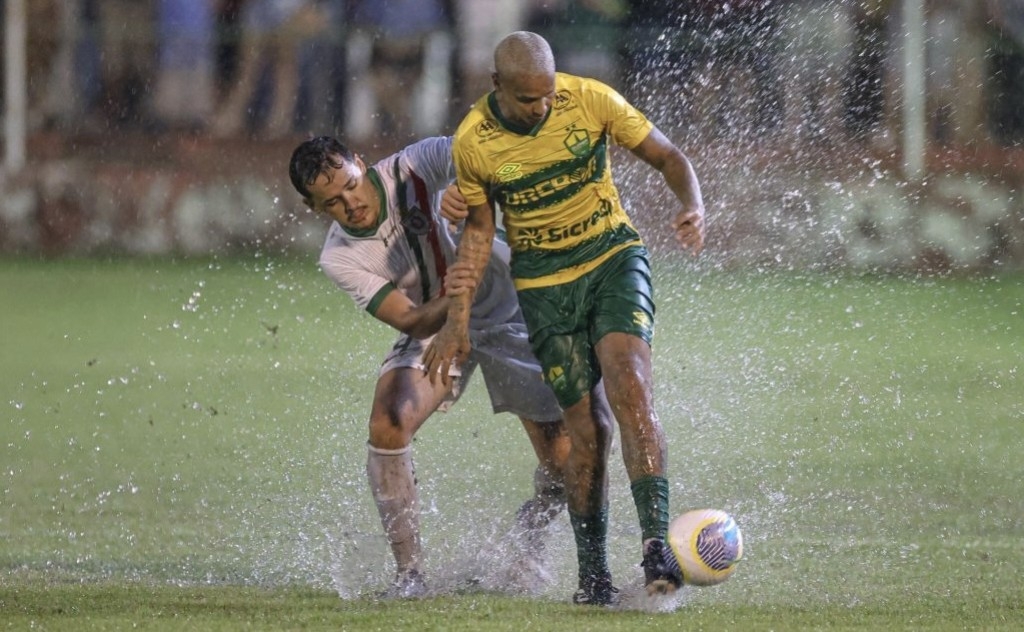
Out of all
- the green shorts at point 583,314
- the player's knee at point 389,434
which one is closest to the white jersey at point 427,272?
the player's knee at point 389,434

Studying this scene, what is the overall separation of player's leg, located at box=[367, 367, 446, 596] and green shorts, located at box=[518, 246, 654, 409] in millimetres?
500

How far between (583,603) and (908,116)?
35.4 ft

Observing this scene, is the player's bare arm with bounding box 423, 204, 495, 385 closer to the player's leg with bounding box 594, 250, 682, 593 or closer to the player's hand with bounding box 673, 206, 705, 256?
the player's leg with bounding box 594, 250, 682, 593

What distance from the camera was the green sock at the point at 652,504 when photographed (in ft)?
17.3

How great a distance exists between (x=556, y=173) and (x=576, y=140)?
13 centimetres

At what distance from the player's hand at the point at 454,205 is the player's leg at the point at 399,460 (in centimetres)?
65

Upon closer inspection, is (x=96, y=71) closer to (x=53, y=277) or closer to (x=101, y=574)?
(x=53, y=277)

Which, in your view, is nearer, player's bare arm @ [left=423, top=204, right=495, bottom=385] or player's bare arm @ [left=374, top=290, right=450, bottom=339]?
player's bare arm @ [left=423, top=204, right=495, bottom=385]

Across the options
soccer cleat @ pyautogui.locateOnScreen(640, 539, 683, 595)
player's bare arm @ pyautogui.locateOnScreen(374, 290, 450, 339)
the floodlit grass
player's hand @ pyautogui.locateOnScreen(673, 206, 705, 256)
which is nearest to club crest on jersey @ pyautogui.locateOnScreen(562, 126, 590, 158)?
player's hand @ pyautogui.locateOnScreen(673, 206, 705, 256)

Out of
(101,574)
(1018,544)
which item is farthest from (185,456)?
(1018,544)

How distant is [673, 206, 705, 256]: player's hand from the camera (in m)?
5.49

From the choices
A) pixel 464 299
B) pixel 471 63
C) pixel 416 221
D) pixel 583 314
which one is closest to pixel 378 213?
pixel 416 221

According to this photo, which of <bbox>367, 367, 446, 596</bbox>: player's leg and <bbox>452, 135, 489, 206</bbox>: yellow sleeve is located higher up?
<bbox>452, 135, 489, 206</bbox>: yellow sleeve

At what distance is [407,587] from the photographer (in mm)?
5855
